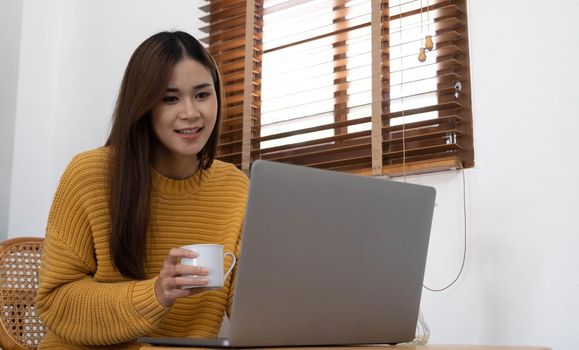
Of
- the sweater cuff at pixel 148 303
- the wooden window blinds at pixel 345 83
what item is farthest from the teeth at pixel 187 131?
the wooden window blinds at pixel 345 83

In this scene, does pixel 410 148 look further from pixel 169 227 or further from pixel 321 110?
pixel 169 227

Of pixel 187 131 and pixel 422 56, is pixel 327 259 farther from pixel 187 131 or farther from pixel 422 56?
pixel 422 56

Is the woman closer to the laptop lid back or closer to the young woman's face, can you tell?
the young woman's face

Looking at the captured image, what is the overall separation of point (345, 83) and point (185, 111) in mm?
775

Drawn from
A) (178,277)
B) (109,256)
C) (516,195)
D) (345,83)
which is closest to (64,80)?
(345,83)

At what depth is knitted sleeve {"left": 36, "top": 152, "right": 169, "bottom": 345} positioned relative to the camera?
1217mm

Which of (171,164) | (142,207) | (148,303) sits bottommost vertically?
(148,303)

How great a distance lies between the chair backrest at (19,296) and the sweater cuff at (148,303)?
1.65 ft

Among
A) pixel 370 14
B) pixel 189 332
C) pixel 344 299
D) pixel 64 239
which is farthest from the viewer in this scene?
pixel 370 14

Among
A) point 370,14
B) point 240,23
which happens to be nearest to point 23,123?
point 240,23

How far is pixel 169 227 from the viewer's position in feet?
5.02

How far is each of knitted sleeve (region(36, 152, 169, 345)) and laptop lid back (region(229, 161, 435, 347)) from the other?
0.91 ft

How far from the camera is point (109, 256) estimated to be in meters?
1.42

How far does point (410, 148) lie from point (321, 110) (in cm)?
36
